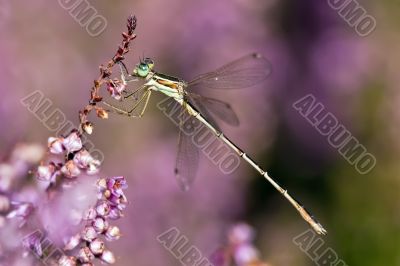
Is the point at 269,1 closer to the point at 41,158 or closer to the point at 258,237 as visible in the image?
the point at 258,237

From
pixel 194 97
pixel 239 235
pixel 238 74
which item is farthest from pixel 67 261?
pixel 238 74

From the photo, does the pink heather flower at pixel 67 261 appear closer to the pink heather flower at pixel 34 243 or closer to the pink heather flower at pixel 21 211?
the pink heather flower at pixel 34 243

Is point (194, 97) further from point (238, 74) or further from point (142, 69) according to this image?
point (142, 69)

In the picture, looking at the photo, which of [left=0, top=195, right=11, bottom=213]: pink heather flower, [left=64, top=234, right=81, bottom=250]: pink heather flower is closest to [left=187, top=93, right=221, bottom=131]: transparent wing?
[left=0, top=195, right=11, bottom=213]: pink heather flower

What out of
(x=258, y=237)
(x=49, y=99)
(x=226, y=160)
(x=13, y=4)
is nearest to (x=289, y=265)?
(x=258, y=237)

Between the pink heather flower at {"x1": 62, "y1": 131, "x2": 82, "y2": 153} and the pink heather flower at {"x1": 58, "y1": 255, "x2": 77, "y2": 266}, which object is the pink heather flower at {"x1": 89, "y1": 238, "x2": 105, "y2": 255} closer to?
the pink heather flower at {"x1": 58, "y1": 255, "x2": 77, "y2": 266}
